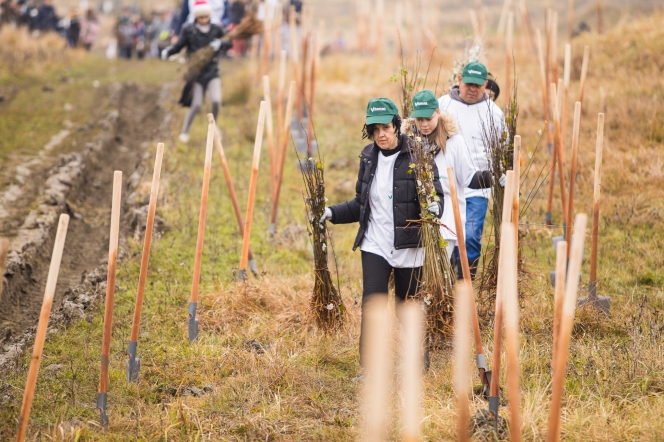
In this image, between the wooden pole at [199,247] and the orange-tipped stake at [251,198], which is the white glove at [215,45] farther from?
the wooden pole at [199,247]

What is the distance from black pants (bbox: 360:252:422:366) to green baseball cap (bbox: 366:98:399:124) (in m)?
0.75

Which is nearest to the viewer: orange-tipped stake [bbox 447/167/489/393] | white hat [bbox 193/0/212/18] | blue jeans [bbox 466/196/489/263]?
orange-tipped stake [bbox 447/167/489/393]

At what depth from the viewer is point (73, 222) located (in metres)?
7.00

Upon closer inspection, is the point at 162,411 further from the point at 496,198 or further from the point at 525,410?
the point at 496,198

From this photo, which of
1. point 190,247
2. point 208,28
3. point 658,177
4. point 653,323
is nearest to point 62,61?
point 208,28

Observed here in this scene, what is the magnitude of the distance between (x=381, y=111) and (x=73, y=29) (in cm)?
1826

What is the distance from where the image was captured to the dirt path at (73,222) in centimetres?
506

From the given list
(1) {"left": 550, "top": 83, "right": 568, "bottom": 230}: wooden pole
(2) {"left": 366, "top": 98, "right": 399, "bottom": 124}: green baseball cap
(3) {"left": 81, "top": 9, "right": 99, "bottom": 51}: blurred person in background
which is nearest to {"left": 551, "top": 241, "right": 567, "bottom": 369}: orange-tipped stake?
(2) {"left": 366, "top": 98, "right": 399, "bottom": 124}: green baseball cap

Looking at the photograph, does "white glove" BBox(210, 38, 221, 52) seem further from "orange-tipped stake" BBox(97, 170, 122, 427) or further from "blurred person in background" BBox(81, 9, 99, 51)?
"blurred person in background" BBox(81, 9, 99, 51)

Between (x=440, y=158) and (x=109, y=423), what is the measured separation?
2.38 metres

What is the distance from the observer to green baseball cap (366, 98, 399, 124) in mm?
3871

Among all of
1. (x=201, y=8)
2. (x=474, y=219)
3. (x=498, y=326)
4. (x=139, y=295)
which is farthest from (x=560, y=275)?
(x=201, y=8)

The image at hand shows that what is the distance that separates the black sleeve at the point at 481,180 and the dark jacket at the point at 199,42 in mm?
4728

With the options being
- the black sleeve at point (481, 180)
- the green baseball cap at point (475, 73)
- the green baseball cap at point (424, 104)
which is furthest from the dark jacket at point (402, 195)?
the green baseball cap at point (475, 73)
